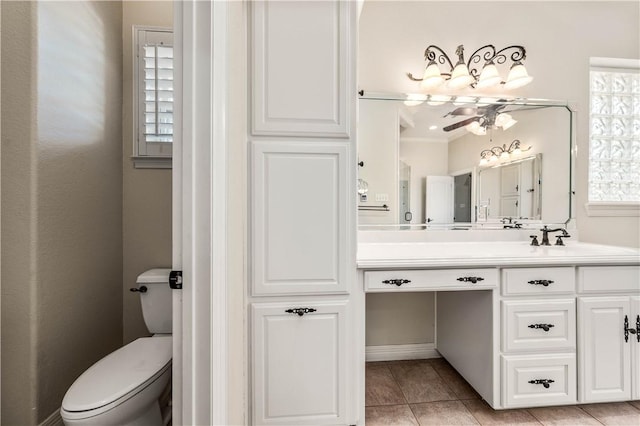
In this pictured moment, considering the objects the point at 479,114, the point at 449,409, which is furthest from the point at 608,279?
the point at 479,114

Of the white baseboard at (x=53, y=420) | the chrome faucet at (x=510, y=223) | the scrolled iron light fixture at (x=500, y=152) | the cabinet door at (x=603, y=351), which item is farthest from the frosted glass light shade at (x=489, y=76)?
the white baseboard at (x=53, y=420)

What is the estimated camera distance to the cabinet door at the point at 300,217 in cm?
128

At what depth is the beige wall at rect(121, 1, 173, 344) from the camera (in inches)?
71.1

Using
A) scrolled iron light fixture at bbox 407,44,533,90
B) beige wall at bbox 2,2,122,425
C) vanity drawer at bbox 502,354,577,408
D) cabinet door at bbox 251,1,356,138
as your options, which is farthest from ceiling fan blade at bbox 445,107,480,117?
beige wall at bbox 2,2,122,425

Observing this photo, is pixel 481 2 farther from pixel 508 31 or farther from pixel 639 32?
pixel 639 32

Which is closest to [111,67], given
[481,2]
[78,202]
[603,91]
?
[78,202]

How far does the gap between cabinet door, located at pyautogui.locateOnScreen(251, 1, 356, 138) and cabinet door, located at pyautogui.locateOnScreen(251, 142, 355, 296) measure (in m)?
0.10

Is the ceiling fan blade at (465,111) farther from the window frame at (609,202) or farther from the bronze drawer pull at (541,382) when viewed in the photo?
the bronze drawer pull at (541,382)

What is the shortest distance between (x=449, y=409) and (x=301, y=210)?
1.40 m

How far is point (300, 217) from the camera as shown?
1292 millimetres

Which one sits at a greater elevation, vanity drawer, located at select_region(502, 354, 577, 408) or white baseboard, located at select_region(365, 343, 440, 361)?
vanity drawer, located at select_region(502, 354, 577, 408)

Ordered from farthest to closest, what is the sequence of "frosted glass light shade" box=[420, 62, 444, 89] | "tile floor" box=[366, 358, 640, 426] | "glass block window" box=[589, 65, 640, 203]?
"glass block window" box=[589, 65, 640, 203] → "frosted glass light shade" box=[420, 62, 444, 89] → "tile floor" box=[366, 358, 640, 426]

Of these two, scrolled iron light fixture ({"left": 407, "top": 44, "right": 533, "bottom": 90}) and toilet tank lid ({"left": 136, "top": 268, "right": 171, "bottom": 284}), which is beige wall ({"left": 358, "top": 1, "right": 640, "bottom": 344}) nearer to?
scrolled iron light fixture ({"left": 407, "top": 44, "right": 533, "bottom": 90})

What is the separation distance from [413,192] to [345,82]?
0.97 meters
